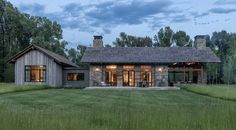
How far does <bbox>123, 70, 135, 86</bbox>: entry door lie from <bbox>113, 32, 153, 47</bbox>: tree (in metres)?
25.5

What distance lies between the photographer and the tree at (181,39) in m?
59.2

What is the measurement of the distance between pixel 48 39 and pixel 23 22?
4587 millimetres

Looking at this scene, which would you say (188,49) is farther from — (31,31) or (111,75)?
(31,31)

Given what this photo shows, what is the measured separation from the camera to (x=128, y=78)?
34.2 metres

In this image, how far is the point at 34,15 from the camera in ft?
161

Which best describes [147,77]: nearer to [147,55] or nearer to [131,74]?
[131,74]

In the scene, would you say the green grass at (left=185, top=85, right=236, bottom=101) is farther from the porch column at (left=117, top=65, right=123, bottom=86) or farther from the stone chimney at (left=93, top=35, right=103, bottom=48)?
the stone chimney at (left=93, top=35, right=103, bottom=48)

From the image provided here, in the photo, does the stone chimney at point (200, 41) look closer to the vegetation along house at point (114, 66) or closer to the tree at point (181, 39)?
the vegetation along house at point (114, 66)

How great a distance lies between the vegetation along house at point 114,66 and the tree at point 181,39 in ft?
75.7

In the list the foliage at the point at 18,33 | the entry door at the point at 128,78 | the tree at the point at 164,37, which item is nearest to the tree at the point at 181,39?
the tree at the point at 164,37

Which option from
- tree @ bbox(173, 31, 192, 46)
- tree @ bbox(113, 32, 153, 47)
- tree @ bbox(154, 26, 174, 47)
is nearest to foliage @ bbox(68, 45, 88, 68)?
tree @ bbox(113, 32, 153, 47)

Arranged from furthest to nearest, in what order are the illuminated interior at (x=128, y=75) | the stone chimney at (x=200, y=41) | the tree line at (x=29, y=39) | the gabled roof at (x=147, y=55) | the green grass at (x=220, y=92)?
the tree line at (x=29, y=39) → the stone chimney at (x=200, y=41) → the illuminated interior at (x=128, y=75) → the gabled roof at (x=147, y=55) → the green grass at (x=220, y=92)

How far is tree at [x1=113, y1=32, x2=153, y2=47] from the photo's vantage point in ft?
196

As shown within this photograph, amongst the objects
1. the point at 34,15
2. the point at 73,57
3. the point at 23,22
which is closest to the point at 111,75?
the point at 23,22
